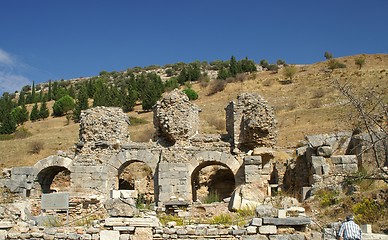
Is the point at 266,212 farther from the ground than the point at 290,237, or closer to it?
farther from the ground

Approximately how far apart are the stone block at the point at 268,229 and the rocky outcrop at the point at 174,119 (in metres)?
9.86

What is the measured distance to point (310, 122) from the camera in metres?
29.7

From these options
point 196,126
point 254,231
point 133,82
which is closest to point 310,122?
point 196,126

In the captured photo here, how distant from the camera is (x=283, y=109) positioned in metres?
35.7

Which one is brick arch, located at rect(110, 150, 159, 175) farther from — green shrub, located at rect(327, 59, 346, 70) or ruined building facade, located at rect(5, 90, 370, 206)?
green shrub, located at rect(327, 59, 346, 70)

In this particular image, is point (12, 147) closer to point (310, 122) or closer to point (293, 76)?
point (310, 122)

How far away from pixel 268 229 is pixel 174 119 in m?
10.3

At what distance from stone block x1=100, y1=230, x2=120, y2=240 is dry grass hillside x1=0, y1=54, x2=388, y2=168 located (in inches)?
610

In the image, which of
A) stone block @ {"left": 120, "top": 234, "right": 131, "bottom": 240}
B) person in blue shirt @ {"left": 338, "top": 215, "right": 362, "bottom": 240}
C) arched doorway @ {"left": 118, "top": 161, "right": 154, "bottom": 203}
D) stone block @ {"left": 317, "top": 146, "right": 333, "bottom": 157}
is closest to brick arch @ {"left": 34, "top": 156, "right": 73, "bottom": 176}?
arched doorway @ {"left": 118, "top": 161, "right": 154, "bottom": 203}

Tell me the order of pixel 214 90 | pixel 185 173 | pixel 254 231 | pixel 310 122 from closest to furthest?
1. pixel 254 231
2. pixel 185 173
3. pixel 310 122
4. pixel 214 90

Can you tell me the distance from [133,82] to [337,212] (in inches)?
1845

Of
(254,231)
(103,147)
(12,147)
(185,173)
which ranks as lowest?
(254,231)

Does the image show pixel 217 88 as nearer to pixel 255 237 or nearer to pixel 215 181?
pixel 215 181

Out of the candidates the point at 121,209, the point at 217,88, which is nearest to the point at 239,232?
the point at 121,209
